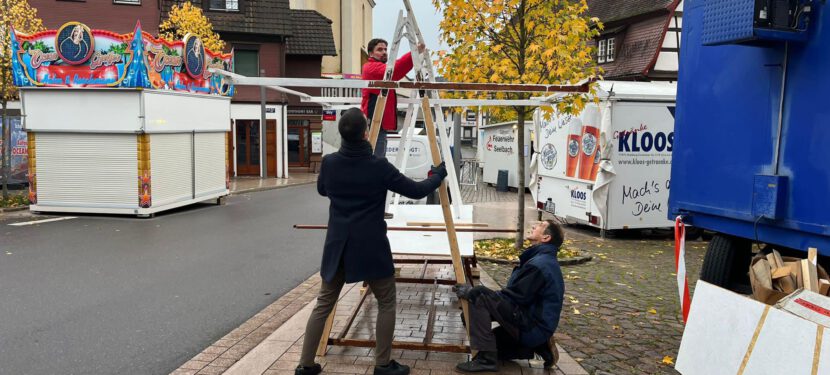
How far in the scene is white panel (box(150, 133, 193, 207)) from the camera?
15.1 meters

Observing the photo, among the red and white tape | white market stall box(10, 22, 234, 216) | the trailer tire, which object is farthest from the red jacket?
white market stall box(10, 22, 234, 216)

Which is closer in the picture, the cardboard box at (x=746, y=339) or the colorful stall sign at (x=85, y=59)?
the cardboard box at (x=746, y=339)

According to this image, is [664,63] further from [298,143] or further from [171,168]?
[171,168]

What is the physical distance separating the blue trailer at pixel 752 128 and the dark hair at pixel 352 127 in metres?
2.52

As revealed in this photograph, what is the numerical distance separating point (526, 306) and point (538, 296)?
0.35ft

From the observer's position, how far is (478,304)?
4.72 metres

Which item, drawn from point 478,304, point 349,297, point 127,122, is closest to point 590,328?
point 478,304

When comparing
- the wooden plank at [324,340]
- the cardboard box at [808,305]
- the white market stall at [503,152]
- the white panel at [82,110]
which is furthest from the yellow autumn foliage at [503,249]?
the white market stall at [503,152]

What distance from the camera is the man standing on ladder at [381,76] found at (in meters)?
5.72

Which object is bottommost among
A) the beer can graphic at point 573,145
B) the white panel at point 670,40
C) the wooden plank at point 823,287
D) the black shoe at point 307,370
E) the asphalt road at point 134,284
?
the asphalt road at point 134,284

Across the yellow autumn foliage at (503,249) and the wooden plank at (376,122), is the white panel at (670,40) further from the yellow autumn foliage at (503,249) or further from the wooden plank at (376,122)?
the wooden plank at (376,122)

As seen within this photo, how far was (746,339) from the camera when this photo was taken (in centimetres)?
369

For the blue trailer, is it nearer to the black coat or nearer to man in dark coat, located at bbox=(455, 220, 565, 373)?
man in dark coat, located at bbox=(455, 220, 565, 373)

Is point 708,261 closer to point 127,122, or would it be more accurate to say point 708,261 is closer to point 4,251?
point 4,251
